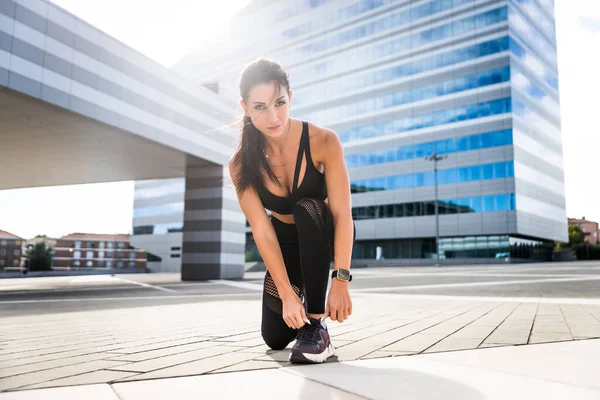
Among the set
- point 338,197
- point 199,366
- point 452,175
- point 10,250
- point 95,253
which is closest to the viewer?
point 199,366

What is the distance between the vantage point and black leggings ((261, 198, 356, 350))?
8.77 feet

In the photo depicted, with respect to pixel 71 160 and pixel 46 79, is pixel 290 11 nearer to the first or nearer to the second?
pixel 71 160

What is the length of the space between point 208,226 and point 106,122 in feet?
20.6

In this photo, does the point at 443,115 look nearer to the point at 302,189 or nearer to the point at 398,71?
the point at 398,71

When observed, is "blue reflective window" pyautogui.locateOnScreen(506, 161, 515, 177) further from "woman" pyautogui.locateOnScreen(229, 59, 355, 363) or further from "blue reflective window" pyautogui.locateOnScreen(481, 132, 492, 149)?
"woman" pyautogui.locateOnScreen(229, 59, 355, 363)

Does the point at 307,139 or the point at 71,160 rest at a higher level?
the point at 71,160

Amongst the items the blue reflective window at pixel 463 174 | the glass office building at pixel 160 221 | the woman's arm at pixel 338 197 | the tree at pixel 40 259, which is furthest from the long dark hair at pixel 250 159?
the tree at pixel 40 259

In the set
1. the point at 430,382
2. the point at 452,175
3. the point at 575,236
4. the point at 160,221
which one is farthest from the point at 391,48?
the point at 575,236

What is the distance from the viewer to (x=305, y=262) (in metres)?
2.70

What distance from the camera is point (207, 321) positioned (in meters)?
4.66

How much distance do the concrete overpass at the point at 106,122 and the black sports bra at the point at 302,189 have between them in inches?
139

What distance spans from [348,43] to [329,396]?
52468mm

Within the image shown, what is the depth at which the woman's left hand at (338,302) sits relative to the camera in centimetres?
252

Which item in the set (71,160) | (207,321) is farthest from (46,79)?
(207,321)
